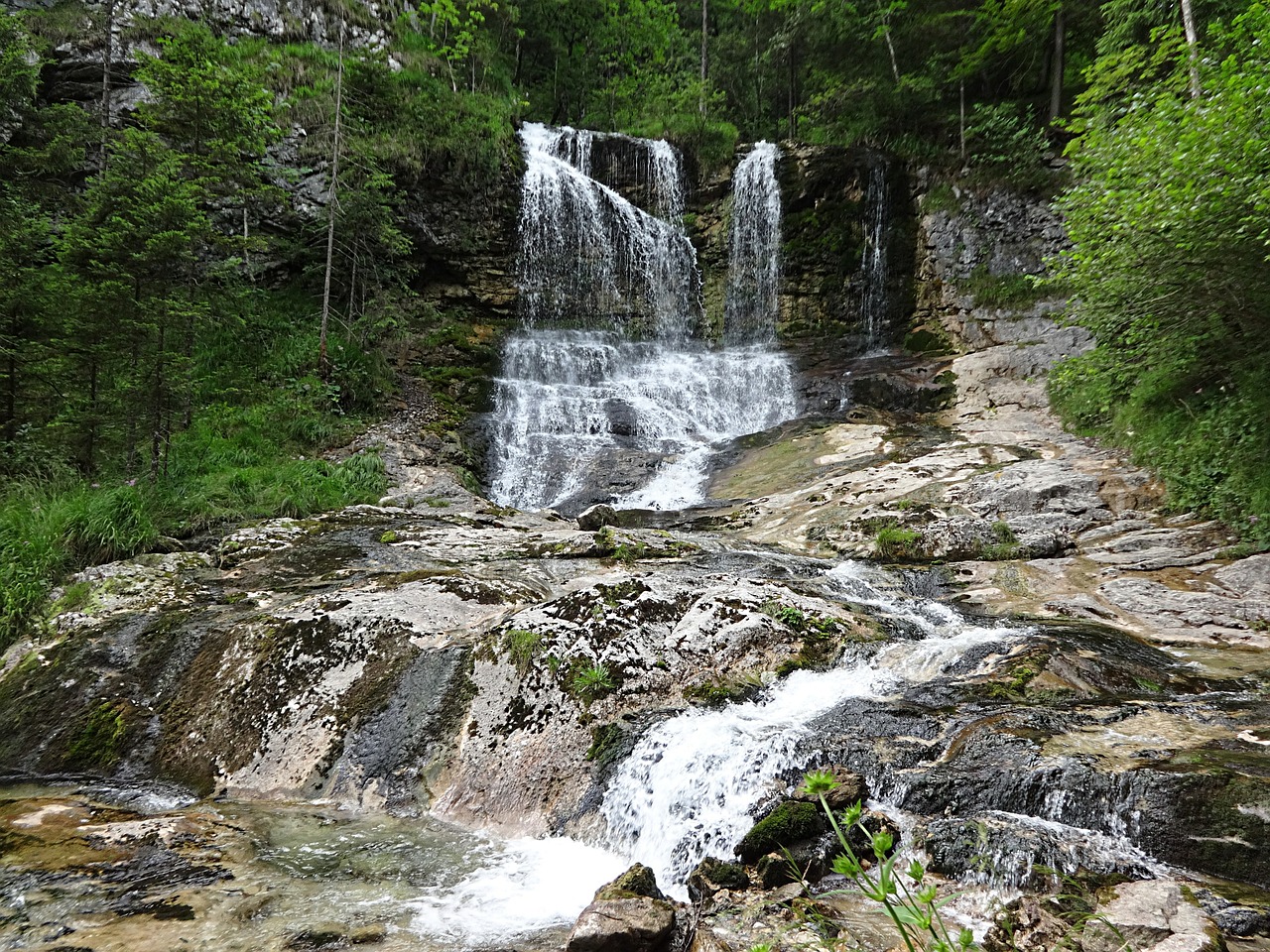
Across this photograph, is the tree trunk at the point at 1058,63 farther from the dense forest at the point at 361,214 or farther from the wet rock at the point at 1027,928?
the wet rock at the point at 1027,928

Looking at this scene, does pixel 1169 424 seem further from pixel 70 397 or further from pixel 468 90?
pixel 468 90

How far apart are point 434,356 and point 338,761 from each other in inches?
517

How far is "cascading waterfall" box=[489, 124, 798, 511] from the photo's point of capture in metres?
13.7

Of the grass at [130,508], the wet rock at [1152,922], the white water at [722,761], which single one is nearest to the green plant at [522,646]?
the white water at [722,761]

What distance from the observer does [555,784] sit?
15.1 ft

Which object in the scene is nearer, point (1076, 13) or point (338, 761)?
point (338, 761)

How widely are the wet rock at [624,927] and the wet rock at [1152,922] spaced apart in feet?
5.41

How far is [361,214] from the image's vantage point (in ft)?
49.8

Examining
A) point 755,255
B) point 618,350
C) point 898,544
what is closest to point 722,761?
point 898,544

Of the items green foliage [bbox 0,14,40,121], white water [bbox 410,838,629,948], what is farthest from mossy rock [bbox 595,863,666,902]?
green foliage [bbox 0,14,40,121]

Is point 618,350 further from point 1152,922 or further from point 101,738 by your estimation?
point 1152,922

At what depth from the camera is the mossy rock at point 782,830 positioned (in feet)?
11.5

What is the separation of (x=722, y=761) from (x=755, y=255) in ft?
60.7

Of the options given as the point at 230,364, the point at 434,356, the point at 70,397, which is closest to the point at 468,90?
the point at 434,356
